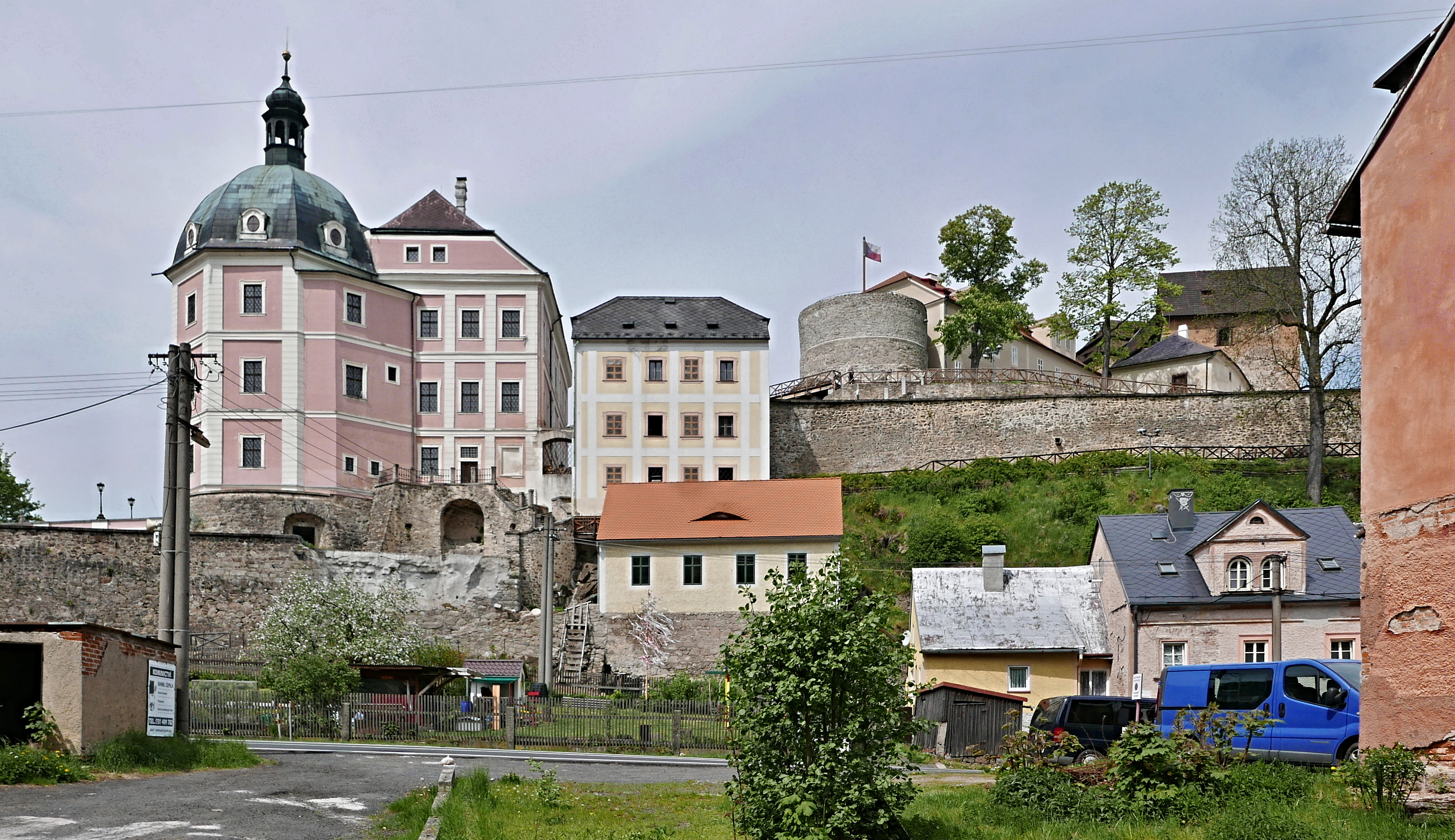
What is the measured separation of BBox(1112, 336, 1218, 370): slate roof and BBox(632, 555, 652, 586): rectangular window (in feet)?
130

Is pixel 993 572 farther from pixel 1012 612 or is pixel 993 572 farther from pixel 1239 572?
pixel 1239 572

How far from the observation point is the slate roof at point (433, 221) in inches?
2138

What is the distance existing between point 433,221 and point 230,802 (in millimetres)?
43510

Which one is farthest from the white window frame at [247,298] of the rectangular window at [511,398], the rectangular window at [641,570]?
the rectangular window at [641,570]

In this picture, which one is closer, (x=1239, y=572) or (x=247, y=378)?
(x=1239, y=572)

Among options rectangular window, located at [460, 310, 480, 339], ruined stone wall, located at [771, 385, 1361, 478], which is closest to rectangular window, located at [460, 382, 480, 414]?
rectangular window, located at [460, 310, 480, 339]

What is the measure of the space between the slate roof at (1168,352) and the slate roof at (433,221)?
38.7m

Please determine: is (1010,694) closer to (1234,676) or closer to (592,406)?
(1234,676)

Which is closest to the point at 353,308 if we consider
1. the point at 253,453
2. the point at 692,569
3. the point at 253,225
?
the point at 253,225

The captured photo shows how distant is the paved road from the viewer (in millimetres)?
12188

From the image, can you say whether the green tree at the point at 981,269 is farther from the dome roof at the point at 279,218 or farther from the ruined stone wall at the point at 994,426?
the dome roof at the point at 279,218

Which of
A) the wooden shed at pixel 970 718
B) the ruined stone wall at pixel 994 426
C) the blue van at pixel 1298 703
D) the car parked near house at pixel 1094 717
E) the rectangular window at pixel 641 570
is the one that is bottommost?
the wooden shed at pixel 970 718

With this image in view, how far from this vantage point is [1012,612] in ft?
114

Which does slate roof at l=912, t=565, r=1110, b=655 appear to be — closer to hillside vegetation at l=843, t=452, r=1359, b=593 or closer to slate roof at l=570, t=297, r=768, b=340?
hillside vegetation at l=843, t=452, r=1359, b=593
